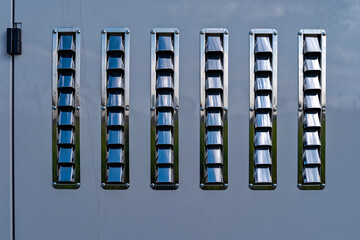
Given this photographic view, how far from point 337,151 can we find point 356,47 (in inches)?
17.5

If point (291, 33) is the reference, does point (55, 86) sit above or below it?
below

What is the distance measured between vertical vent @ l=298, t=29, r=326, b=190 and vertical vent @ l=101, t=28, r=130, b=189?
732mm

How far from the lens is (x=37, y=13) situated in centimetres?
150

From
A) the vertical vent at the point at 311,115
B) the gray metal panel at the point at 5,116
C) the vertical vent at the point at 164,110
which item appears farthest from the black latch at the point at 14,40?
the vertical vent at the point at 311,115

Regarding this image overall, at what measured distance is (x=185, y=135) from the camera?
59.4 inches

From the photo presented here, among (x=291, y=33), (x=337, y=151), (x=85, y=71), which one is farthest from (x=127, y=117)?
(x=337, y=151)

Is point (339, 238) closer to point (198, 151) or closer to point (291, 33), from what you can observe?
point (198, 151)

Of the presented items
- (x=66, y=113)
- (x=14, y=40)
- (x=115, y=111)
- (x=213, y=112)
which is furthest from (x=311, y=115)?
(x=14, y=40)

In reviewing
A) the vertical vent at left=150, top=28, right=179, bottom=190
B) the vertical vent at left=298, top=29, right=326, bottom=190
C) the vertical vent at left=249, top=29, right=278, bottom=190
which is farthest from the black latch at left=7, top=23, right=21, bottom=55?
the vertical vent at left=298, top=29, right=326, bottom=190

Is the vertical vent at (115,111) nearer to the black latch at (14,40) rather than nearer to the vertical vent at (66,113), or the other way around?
the vertical vent at (66,113)

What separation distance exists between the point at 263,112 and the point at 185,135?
1.13 feet

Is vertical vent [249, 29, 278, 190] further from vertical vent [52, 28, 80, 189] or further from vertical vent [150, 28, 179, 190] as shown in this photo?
vertical vent [52, 28, 80, 189]

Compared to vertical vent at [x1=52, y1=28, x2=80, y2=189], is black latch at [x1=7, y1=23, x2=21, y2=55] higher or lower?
higher

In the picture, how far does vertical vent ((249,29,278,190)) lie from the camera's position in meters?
1.51
